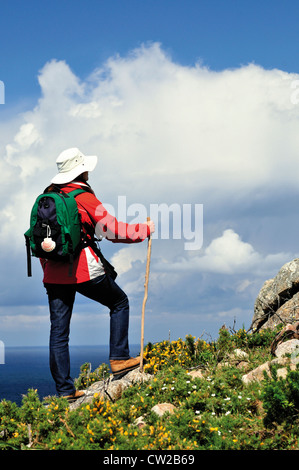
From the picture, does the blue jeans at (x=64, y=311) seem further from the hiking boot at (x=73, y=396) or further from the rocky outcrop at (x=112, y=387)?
the rocky outcrop at (x=112, y=387)

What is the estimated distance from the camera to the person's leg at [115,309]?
25.1ft

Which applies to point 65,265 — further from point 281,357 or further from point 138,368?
point 281,357

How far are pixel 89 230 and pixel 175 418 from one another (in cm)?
329

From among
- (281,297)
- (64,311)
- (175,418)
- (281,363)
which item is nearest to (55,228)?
(64,311)

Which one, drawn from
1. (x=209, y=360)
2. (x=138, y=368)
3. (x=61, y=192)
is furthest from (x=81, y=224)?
(x=209, y=360)

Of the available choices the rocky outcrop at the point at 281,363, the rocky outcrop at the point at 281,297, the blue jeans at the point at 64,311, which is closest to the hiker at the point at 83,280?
the blue jeans at the point at 64,311

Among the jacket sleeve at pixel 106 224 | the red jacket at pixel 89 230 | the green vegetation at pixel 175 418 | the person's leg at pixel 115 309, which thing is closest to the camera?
the green vegetation at pixel 175 418

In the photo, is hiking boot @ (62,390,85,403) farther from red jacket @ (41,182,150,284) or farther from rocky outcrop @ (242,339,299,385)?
rocky outcrop @ (242,339,299,385)

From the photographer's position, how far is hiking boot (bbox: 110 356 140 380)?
7926mm

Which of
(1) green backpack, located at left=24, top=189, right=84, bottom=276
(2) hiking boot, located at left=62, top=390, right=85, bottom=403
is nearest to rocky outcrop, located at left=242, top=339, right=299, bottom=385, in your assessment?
(2) hiking boot, located at left=62, top=390, right=85, bottom=403

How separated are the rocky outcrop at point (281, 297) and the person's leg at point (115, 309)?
362cm

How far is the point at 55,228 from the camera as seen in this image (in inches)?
281

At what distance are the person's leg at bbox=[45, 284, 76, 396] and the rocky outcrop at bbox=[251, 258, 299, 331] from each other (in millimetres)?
4582
